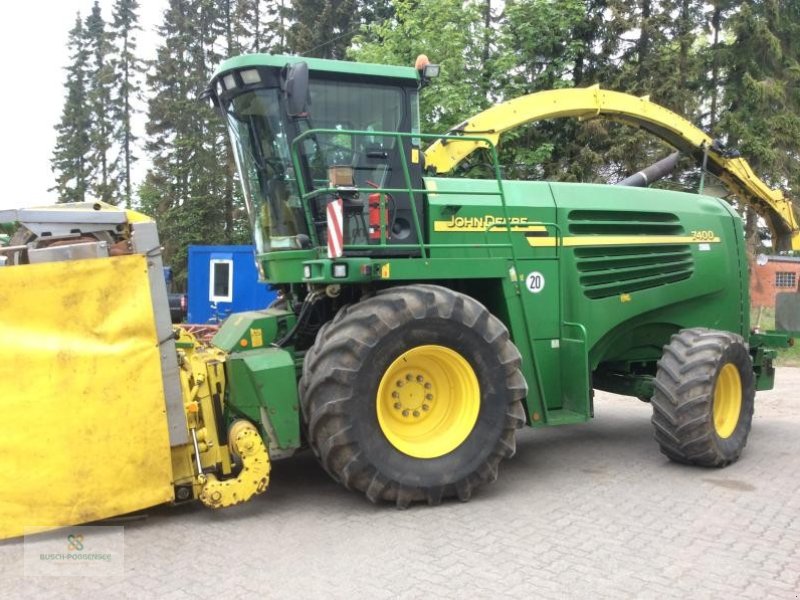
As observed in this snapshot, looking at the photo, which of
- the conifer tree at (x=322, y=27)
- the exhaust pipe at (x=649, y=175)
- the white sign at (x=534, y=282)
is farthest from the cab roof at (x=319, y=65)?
the conifer tree at (x=322, y=27)

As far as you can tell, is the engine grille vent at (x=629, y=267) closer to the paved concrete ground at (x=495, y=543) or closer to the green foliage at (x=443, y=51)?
the paved concrete ground at (x=495, y=543)

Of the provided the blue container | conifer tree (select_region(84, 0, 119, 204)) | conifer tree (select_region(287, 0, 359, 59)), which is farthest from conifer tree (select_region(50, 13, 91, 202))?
the blue container

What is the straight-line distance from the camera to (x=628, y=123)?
7609mm

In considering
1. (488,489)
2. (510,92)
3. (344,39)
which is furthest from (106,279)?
(344,39)

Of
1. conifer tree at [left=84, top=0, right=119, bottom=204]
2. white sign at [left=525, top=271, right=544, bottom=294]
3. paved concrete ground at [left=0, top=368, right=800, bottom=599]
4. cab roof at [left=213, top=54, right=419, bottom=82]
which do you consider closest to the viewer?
paved concrete ground at [left=0, top=368, right=800, bottom=599]

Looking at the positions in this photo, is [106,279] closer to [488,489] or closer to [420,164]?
[420,164]

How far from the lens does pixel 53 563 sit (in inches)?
146

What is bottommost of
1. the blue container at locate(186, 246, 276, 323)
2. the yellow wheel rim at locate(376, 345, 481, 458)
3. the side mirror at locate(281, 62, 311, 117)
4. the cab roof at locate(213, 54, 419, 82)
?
the yellow wheel rim at locate(376, 345, 481, 458)

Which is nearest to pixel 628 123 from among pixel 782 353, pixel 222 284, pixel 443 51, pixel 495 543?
pixel 495 543

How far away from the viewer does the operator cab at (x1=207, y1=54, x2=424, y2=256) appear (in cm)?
489

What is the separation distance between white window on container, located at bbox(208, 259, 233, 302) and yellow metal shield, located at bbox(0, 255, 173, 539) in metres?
10.5

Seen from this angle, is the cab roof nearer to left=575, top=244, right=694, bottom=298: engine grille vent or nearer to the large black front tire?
the large black front tire

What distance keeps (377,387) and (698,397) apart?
2593 mm

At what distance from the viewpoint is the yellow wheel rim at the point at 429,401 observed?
4.71 meters
